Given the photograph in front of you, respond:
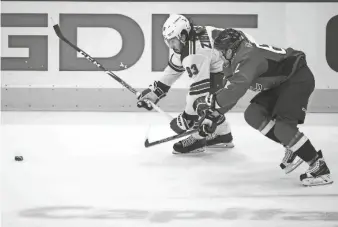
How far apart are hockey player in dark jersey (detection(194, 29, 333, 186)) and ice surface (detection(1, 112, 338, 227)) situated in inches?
6.9

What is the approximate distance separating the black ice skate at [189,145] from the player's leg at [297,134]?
2.94ft

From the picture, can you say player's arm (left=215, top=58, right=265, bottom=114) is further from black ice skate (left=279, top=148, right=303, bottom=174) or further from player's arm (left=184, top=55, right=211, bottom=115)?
player's arm (left=184, top=55, right=211, bottom=115)

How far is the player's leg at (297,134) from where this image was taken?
3746 millimetres

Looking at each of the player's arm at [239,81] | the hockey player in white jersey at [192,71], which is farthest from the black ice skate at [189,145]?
the player's arm at [239,81]

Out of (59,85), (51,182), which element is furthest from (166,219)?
(59,85)

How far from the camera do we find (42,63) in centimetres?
625

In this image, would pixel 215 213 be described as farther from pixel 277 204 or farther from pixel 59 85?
pixel 59 85

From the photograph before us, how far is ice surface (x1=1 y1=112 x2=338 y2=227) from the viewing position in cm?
314

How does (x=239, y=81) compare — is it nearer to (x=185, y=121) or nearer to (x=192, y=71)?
(x=192, y=71)

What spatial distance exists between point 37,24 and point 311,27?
226cm

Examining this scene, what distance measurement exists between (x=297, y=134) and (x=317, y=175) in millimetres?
226

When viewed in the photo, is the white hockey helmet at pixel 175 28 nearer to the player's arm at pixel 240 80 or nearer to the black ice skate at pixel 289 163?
the player's arm at pixel 240 80

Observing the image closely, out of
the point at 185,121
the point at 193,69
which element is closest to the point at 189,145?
the point at 185,121

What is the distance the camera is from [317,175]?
12.3 ft
